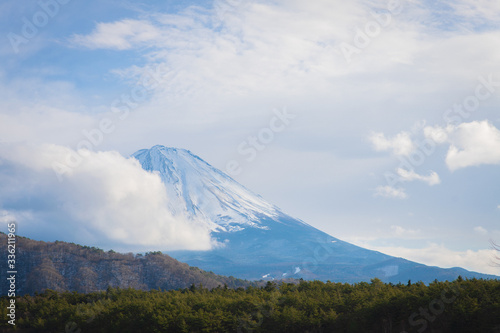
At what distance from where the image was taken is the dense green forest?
2511 cm

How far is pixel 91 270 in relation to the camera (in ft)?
398

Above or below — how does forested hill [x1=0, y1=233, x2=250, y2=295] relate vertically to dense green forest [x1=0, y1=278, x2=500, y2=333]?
above

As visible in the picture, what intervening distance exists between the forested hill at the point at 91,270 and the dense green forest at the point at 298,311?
8025cm

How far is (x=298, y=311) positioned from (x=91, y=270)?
101163 mm

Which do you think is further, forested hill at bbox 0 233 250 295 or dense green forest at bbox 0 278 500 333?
forested hill at bbox 0 233 250 295

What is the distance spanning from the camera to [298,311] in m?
29.9

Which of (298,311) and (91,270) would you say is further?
(91,270)

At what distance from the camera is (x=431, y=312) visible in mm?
25688

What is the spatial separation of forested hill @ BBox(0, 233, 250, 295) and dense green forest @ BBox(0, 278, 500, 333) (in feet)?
263

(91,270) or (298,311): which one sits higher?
(91,270)

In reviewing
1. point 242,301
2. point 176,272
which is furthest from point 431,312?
point 176,272

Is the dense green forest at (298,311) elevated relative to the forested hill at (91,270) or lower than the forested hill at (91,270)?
lower

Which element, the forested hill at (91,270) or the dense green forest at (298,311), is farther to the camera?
the forested hill at (91,270)

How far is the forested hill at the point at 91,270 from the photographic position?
11350cm
